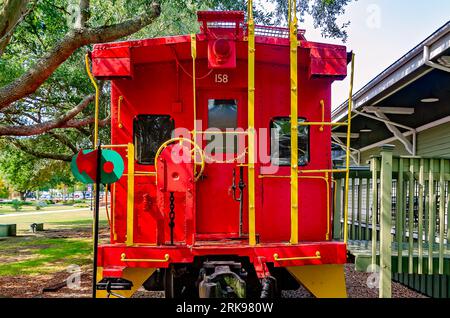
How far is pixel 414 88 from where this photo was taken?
8.40 m

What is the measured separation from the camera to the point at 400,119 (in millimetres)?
11289

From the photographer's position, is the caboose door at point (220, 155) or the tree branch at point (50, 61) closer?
the caboose door at point (220, 155)

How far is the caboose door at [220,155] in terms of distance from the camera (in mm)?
5312

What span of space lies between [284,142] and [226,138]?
777 mm

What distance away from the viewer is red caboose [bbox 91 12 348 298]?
4.84 metres

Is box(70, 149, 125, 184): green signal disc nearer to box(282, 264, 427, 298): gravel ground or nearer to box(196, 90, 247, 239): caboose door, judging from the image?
box(196, 90, 247, 239): caboose door

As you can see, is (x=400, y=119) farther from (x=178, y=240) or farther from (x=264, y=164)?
(x=178, y=240)

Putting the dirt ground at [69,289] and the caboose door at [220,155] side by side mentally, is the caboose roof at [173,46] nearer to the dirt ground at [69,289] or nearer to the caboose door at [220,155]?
the caboose door at [220,155]

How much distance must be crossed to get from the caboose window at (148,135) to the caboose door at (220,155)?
1.46ft

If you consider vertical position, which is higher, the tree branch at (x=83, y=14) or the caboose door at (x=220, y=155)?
the tree branch at (x=83, y=14)

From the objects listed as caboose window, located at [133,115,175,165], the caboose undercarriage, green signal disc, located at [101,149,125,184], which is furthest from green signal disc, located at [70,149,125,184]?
caboose window, located at [133,115,175,165]

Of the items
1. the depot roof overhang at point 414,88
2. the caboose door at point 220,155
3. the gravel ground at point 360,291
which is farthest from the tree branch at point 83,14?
the gravel ground at point 360,291

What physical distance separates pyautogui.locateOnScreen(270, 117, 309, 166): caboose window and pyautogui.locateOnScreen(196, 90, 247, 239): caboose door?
404 millimetres

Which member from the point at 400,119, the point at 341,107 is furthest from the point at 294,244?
the point at 341,107
